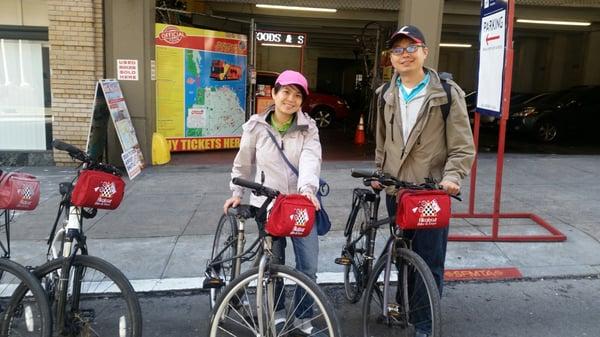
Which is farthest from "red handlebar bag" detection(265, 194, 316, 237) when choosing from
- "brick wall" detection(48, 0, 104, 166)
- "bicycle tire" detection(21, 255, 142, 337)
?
"brick wall" detection(48, 0, 104, 166)

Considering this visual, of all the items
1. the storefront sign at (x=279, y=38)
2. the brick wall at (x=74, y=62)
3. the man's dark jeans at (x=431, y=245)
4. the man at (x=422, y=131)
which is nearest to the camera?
the man at (x=422, y=131)

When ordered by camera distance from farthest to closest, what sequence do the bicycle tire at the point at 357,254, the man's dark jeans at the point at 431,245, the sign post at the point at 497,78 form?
the sign post at the point at 497,78 → the bicycle tire at the point at 357,254 → the man's dark jeans at the point at 431,245

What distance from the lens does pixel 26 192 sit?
320cm

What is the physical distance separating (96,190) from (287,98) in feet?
4.04

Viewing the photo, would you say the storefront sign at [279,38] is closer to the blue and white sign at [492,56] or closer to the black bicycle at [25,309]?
the blue and white sign at [492,56]

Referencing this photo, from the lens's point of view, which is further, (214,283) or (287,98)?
(214,283)

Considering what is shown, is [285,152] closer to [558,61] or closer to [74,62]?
[74,62]

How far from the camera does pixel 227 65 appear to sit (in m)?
10.7

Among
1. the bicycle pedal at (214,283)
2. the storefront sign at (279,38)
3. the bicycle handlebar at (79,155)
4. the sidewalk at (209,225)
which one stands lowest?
the sidewalk at (209,225)

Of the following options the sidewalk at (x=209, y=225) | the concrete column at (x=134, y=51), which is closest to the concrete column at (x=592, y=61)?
the sidewalk at (x=209, y=225)

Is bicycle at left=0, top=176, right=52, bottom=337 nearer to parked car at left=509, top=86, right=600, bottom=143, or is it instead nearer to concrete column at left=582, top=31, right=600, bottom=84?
parked car at left=509, top=86, right=600, bottom=143

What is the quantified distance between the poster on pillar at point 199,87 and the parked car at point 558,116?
754 centimetres

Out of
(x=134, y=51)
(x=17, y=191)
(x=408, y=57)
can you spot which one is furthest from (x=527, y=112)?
(x=17, y=191)

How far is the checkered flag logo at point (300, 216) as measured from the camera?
2746 millimetres
